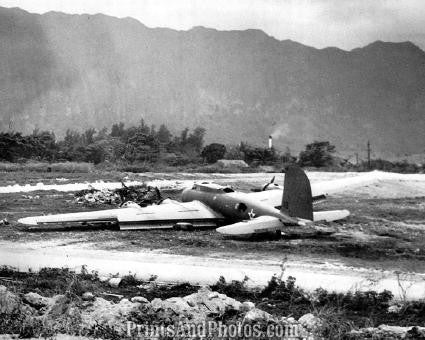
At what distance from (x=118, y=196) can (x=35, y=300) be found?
2117cm

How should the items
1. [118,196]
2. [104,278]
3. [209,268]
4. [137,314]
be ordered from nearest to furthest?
[137,314]
[104,278]
[209,268]
[118,196]

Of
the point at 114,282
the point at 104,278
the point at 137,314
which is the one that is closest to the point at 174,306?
the point at 137,314

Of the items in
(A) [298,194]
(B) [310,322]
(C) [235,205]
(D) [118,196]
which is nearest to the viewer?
(B) [310,322]

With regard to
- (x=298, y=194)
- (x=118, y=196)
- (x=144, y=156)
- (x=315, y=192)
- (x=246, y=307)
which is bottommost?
(x=246, y=307)

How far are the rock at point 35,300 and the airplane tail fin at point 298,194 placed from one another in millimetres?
10193

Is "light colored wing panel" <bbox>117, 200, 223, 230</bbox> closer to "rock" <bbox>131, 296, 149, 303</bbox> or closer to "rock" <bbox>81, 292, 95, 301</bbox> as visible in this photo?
"rock" <bbox>81, 292, 95, 301</bbox>

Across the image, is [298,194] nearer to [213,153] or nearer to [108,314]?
[108,314]

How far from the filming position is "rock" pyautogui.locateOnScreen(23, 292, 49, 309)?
1067 centimetres

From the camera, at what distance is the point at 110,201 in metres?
31.2

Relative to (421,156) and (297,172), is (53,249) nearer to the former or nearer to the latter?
(297,172)

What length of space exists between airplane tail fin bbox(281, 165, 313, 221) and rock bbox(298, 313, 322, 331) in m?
9.26

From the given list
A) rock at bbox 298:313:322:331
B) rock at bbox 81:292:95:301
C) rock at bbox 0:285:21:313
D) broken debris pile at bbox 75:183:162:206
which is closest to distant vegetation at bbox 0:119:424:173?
broken debris pile at bbox 75:183:162:206

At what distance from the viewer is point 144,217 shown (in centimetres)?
2119

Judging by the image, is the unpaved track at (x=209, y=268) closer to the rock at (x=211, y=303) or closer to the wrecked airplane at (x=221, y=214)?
the rock at (x=211, y=303)
